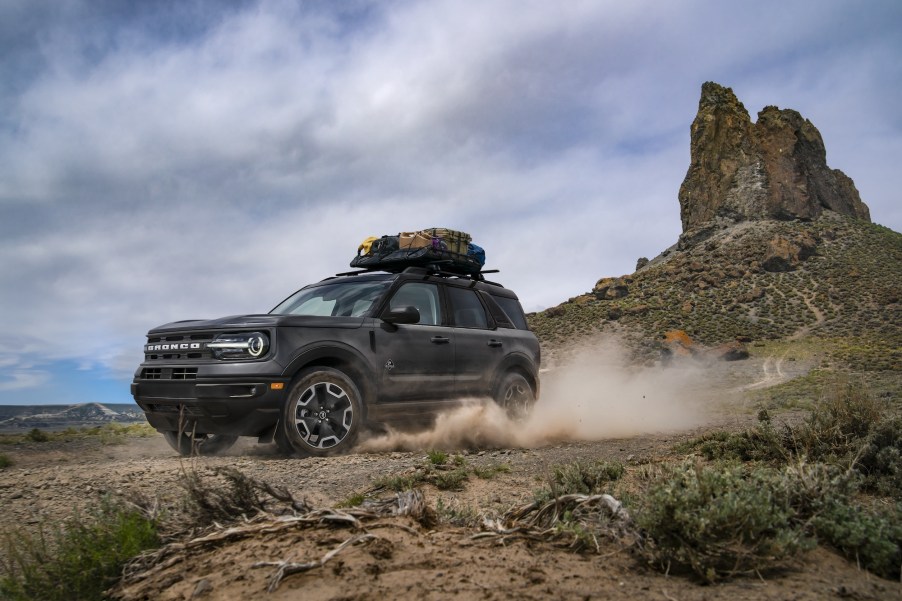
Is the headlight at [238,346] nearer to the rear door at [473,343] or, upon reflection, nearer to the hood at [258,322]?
the hood at [258,322]

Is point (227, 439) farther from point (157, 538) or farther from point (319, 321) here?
point (157, 538)

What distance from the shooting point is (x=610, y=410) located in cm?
1227

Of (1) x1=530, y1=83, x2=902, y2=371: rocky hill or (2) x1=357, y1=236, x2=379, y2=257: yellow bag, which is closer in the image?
(2) x1=357, y1=236, x2=379, y2=257: yellow bag

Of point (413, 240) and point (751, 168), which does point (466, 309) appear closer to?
point (413, 240)

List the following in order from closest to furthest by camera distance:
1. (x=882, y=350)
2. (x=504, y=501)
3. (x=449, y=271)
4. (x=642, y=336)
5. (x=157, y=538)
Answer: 1. (x=157, y=538)
2. (x=504, y=501)
3. (x=449, y=271)
4. (x=882, y=350)
5. (x=642, y=336)

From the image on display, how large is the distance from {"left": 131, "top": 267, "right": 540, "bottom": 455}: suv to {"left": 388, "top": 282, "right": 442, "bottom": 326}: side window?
0.04ft

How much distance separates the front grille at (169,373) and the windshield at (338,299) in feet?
4.95

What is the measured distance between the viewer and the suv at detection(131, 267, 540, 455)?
6125 millimetres

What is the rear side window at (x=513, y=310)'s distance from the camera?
921 cm

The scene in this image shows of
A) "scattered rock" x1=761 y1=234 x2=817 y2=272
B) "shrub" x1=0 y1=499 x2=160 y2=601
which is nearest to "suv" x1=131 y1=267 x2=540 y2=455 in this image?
"shrub" x1=0 y1=499 x2=160 y2=601

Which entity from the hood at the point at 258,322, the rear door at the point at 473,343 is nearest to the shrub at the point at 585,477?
the hood at the point at 258,322

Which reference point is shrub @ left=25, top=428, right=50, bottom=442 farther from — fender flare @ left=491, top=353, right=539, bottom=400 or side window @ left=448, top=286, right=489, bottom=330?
fender flare @ left=491, top=353, right=539, bottom=400

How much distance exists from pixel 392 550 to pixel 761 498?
1.56 metres

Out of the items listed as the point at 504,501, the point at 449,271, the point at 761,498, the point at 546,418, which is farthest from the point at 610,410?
the point at 761,498
